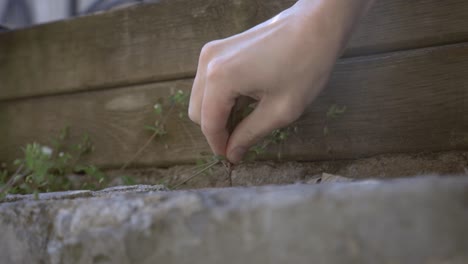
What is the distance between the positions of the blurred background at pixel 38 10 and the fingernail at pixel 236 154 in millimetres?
1327

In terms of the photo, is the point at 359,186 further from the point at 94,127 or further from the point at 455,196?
the point at 94,127

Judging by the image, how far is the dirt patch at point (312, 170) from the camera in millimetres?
1199

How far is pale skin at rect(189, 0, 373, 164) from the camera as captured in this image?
90 centimetres

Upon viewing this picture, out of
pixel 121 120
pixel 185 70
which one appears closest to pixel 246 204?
pixel 185 70

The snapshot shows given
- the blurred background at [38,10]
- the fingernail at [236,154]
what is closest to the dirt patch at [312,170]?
the fingernail at [236,154]

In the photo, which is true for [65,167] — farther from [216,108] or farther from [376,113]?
[376,113]

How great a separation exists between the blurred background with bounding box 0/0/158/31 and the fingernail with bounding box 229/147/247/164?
1.33 metres

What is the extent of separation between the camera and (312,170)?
135 centimetres

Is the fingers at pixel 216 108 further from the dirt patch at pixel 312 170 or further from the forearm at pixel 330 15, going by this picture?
the dirt patch at pixel 312 170

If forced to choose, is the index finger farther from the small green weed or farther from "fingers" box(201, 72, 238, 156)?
the small green weed

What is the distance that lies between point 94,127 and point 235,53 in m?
0.96

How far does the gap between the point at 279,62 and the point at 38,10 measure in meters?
1.77

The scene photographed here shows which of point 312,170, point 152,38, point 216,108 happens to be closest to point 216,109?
point 216,108

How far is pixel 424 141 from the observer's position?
122cm
